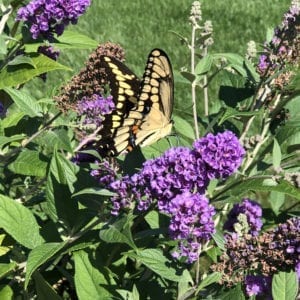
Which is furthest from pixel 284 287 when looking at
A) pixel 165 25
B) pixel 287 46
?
pixel 165 25

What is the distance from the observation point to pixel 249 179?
206 centimetres

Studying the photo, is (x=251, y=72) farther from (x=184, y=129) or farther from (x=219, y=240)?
(x=219, y=240)

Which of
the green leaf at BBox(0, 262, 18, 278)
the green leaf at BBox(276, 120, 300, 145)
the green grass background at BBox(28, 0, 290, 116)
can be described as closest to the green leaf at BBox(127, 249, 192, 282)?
the green leaf at BBox(0, 262, 18, 278)

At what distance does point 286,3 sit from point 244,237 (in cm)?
607

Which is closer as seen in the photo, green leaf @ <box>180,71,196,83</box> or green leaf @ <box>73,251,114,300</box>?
green leaf @ <box>73,251,114,300</box>

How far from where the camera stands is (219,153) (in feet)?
5.90

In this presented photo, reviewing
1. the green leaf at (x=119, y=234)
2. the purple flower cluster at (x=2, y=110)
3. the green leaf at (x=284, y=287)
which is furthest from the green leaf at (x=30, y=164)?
the green leaf at (x=284, y=287)

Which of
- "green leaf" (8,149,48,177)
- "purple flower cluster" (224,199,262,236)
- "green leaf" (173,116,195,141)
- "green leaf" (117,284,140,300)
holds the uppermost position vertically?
"green leaf" (8,149,48,177)

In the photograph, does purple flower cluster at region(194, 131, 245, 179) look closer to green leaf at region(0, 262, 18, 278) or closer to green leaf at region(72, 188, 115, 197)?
green leaf at region(72, 188, 115, 197)

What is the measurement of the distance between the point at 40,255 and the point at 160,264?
1.19 ft

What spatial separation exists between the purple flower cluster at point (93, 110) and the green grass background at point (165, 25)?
11.9ft

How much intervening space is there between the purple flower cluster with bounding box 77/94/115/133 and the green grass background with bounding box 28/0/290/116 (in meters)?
3.64

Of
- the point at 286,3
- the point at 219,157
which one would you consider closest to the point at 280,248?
the point at 219,157

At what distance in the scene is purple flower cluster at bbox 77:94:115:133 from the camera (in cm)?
231
